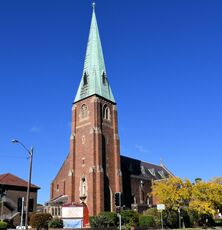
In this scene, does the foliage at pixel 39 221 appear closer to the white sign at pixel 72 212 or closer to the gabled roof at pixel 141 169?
the white sign at pixel 72 212

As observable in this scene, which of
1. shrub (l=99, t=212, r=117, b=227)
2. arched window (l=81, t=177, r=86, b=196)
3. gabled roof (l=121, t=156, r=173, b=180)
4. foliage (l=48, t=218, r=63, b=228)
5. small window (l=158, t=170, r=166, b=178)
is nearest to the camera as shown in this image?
foliage (l=48, t=218, r=63, b=228)

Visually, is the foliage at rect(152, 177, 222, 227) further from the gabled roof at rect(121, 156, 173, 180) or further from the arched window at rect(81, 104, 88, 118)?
the arched window at rect(81, 104, 88, 118)

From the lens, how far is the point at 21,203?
25656 millimetres

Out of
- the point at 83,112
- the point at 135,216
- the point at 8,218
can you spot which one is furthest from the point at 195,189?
the point at 8,218

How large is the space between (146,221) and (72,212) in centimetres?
1107

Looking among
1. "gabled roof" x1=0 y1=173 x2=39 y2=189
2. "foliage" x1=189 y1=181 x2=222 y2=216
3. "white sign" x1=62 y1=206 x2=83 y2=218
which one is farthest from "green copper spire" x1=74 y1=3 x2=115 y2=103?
"white sign" x1=62 y1=206 x2=83 y2=218

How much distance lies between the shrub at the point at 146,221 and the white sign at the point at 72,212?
9554mm

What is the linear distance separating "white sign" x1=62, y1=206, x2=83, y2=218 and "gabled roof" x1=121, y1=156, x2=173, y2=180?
2487 cm

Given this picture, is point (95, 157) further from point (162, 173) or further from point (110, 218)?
point (162, 173)

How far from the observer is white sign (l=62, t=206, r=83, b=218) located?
133 ft

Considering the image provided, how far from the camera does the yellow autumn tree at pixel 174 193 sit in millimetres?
49106

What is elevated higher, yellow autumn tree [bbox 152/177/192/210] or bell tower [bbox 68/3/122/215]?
bell tower [bbox 68/3/122/215]

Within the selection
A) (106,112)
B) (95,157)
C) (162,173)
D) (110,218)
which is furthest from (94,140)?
(162,173)

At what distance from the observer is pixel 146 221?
45.3 metres
